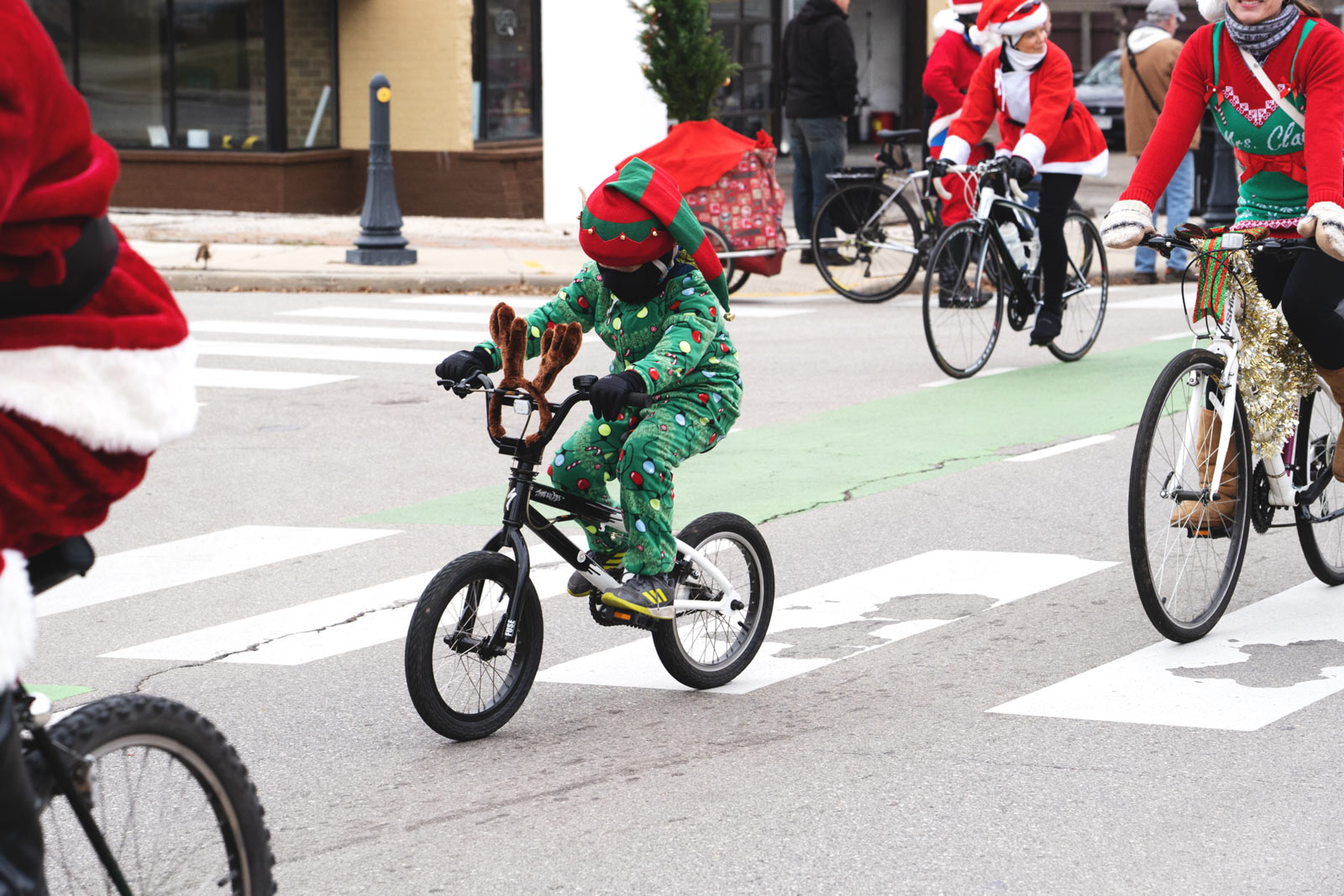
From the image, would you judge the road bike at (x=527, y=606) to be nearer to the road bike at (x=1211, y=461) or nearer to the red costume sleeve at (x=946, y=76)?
the road bike at (x=1211, y=461)

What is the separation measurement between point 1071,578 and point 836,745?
2.06 meters

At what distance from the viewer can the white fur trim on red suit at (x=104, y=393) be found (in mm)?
2662

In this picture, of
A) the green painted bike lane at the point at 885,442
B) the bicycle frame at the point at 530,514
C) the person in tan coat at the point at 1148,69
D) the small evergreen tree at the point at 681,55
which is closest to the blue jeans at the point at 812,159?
the small evergreen tree at the point at 681,55

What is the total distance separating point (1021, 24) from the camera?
11008 millimetres

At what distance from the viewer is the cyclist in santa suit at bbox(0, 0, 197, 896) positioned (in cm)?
259

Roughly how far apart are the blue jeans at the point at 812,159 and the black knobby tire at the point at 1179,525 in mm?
10249

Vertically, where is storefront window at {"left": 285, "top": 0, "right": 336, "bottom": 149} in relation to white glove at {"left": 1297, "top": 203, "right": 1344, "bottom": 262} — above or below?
above

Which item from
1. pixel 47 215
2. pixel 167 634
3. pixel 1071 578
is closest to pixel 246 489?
pixel 167 634

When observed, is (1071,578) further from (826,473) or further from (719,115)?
(719,115)

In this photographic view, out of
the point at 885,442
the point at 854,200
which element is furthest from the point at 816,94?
the point at 885,442

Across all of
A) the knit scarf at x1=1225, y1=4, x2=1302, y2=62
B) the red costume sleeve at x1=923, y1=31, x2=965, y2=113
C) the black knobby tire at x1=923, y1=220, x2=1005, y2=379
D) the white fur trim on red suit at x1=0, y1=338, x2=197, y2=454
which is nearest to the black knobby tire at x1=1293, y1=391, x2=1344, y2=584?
the knit scarf at x1=1225, y1=4, x2=1302, y2=62

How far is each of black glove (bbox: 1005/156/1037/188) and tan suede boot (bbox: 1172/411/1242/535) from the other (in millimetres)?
5090

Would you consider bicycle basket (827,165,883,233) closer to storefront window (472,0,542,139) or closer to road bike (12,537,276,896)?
storefront window (472,0,542,139)

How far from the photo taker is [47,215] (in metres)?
2.63
